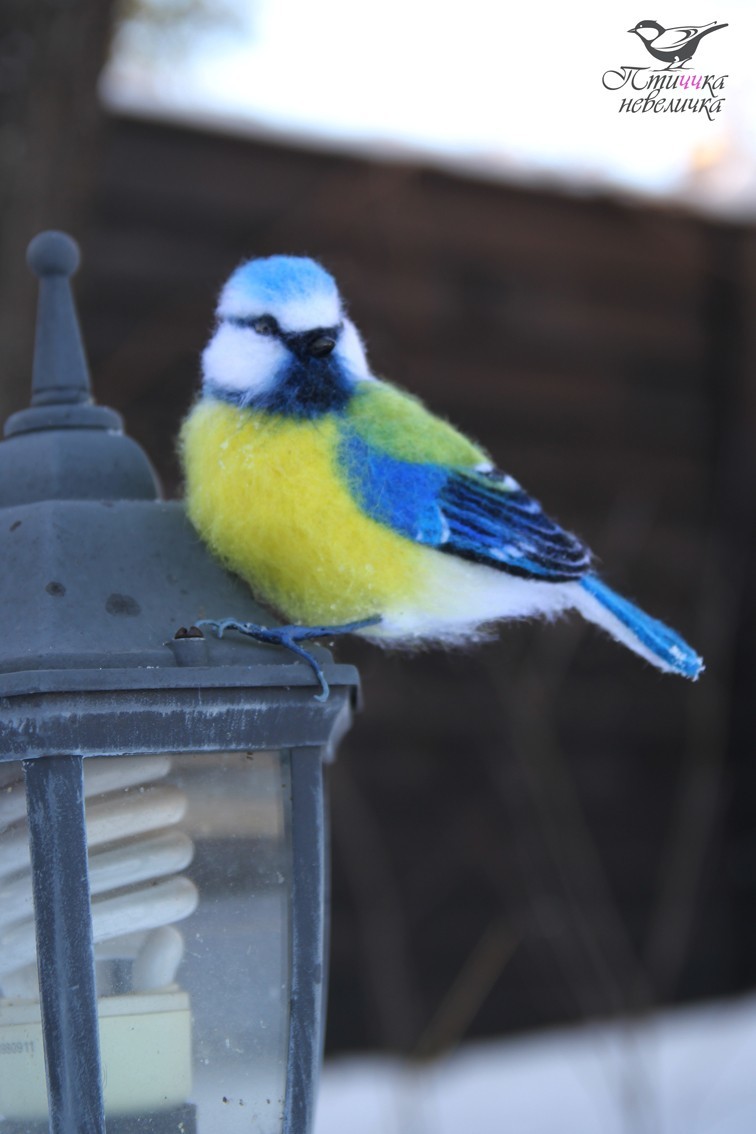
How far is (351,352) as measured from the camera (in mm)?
1276

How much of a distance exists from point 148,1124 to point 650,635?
0.62m

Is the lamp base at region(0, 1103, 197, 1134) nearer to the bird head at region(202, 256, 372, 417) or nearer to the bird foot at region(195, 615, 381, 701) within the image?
the bird foot at region(195, 615, 381, 701)

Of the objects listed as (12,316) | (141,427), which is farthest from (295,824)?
(141,427)

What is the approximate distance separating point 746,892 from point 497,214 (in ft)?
9.18

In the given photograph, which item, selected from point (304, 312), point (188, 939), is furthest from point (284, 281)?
point (188, 939)

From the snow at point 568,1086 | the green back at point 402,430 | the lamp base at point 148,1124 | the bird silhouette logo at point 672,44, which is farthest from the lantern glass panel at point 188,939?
the snow at point 568,1086

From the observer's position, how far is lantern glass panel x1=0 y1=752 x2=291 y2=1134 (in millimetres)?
1051

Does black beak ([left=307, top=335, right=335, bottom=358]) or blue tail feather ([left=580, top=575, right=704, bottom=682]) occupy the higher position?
black beak ([left=307, top=335, right=335, bottom=358])

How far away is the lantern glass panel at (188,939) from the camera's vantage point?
1051 millimetres

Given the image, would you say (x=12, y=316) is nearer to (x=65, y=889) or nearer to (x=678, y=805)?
(x=65, y=889)

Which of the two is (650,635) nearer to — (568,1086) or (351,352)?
(351,352)

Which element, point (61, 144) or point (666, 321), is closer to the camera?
point (61, 144)

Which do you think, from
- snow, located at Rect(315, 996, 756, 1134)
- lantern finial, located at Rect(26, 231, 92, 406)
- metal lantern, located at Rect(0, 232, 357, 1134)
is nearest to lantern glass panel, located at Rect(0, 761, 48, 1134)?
metal lantern, located at Rect(0, 232, 357, 1134)

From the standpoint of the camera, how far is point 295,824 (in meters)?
1.12
